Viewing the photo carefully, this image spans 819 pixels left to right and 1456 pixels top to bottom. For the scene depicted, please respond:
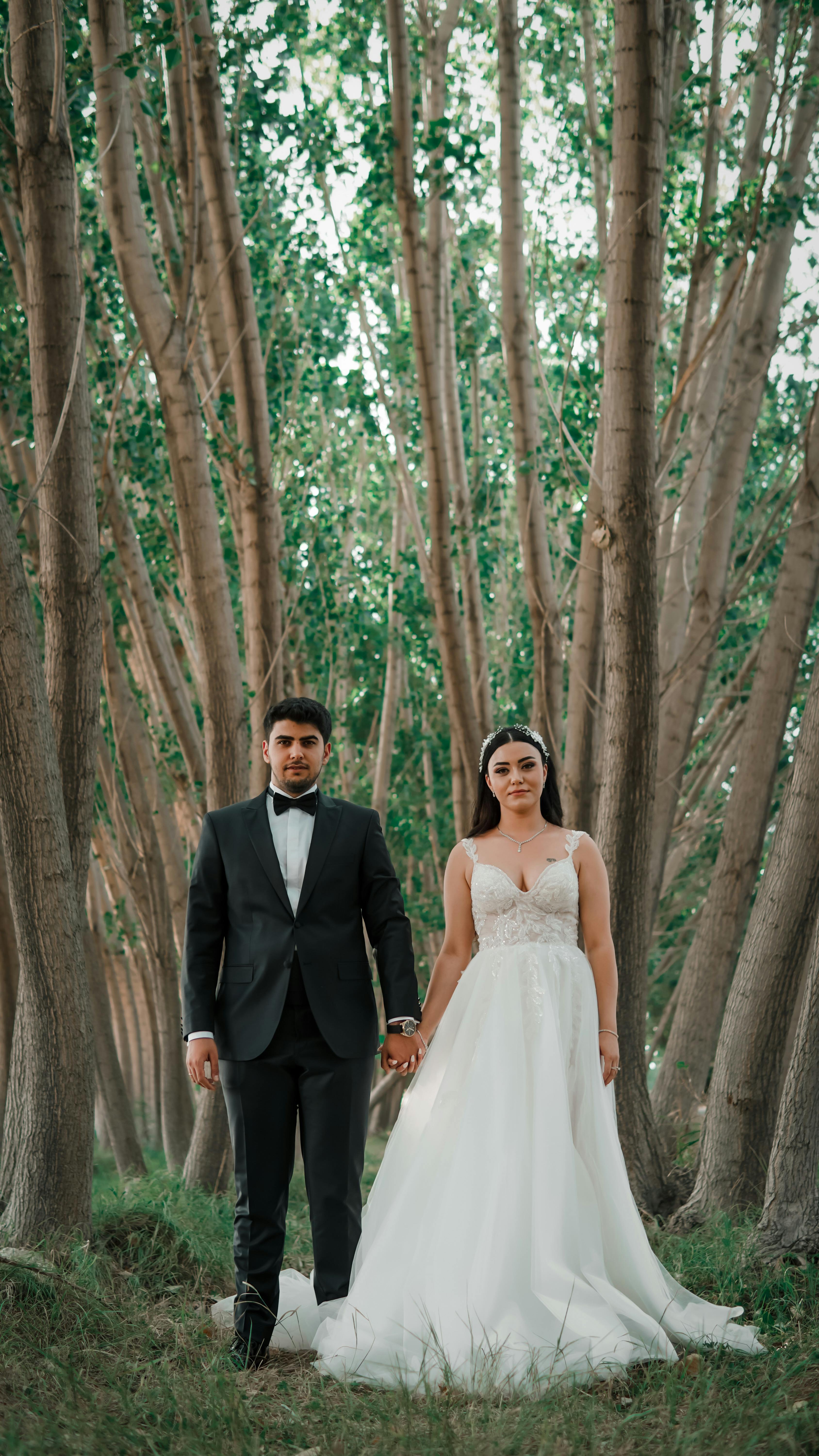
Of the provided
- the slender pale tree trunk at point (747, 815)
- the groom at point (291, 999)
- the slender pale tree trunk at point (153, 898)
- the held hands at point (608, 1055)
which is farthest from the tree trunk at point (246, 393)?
the held hands at point (608, 1055)

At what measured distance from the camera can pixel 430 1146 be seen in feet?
12.3

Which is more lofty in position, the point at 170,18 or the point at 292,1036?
the point at 170,18

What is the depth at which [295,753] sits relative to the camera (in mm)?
3852

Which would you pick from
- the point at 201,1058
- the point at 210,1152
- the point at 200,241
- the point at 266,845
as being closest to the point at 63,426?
the point at 266,845

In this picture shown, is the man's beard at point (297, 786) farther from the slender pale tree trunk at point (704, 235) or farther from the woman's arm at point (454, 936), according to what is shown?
the slender pale tree trunk at point (704, 235)

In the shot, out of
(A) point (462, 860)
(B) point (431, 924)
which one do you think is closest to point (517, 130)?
(A) point (462, 860)

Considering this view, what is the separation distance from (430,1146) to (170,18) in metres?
5.39

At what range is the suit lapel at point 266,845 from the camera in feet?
12.3

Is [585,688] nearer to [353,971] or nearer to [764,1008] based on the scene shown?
[764,1008]

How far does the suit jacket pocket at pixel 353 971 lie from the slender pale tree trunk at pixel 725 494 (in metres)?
3.31

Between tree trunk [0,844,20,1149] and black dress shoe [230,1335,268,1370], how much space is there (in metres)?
2.94

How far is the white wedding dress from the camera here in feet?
10.6

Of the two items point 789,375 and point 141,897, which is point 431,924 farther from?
point 789,375

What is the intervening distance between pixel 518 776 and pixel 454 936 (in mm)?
628
